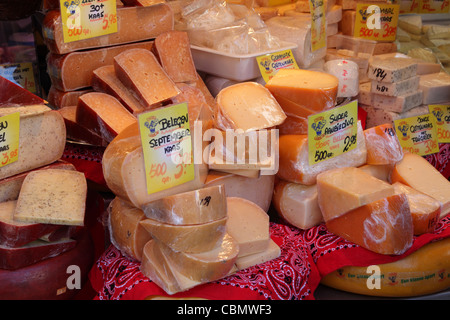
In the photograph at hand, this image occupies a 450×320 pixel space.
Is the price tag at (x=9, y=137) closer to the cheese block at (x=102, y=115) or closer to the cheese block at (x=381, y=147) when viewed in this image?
the cheese block at (x=102, y=115)

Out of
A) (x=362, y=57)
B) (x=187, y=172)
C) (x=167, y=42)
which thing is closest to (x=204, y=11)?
(x=167, y=42)

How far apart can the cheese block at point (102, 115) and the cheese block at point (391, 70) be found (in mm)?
1274

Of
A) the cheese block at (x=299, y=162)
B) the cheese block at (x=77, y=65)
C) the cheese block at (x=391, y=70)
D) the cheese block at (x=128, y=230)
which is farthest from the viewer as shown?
the cheese block at (x=391, y=70)

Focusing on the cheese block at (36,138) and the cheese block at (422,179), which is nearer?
the cheese block at (36,138)

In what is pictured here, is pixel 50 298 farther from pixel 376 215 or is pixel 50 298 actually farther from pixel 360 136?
pixel 360 136

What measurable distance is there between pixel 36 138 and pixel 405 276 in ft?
4.77

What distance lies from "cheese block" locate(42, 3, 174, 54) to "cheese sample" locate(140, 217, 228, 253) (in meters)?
0.98

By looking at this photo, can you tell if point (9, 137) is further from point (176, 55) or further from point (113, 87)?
point (176, 55)

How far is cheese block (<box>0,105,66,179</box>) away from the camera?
5.98ft

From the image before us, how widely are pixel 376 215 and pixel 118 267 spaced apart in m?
0.93

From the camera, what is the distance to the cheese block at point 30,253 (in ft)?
5.49

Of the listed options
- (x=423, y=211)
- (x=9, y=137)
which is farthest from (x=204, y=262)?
(x=423, y=211)

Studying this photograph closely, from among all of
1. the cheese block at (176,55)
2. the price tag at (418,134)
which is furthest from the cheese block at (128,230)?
the price tag at (418,134)

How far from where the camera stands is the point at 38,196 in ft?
5.75
